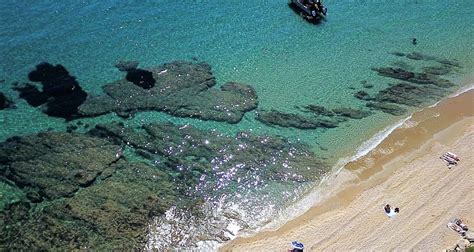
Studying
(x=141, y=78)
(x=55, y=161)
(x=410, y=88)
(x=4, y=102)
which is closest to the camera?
(x=55, y=161)

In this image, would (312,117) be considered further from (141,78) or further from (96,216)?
(96,216)

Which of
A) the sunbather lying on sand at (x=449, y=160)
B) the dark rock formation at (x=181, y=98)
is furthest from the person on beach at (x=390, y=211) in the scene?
the dark rock formation at (x=181, y=98)

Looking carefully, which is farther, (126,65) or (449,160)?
(126,65)

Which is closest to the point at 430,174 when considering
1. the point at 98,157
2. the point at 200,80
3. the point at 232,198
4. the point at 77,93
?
the point at 232,198

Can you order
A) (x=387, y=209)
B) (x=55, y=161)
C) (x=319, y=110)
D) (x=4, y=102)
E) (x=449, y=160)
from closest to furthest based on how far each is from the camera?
1. (x=387, y=209)
2. (x=55, y=161)
3. (x=449, y=160)
4. (x=4, y=102)
5. (x=319, y=110)

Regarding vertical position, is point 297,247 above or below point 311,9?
below

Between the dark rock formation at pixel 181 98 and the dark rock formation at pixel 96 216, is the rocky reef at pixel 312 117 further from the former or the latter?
the dark rock formation at pixel 96 216

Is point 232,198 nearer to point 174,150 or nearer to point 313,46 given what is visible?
point 174,150

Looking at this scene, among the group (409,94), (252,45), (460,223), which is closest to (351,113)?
(409,94)

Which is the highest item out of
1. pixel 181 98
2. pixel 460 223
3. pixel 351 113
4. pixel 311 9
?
pixel 311 9
